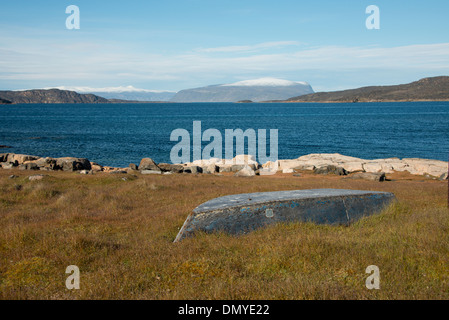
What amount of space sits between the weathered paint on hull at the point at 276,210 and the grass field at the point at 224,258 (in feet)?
1.24

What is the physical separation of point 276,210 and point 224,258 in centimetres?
289

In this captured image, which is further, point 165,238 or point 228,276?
point 165,238

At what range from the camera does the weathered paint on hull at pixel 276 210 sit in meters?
8.81

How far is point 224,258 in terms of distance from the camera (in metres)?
6.69

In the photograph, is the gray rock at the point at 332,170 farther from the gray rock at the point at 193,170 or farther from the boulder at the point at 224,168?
the gray rock at the point at 193,170

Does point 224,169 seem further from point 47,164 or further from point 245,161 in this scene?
point 47,164

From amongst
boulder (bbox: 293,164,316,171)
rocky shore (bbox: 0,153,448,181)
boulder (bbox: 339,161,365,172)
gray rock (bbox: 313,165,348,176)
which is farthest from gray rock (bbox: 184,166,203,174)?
boulder (bbox: 339,161,365,172)

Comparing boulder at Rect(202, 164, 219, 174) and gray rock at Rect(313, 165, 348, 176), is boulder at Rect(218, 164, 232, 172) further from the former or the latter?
gray rock at Rect(313, 165, 348, 176)

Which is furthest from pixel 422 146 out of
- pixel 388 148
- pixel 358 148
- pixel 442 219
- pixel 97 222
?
pixel 97 222
